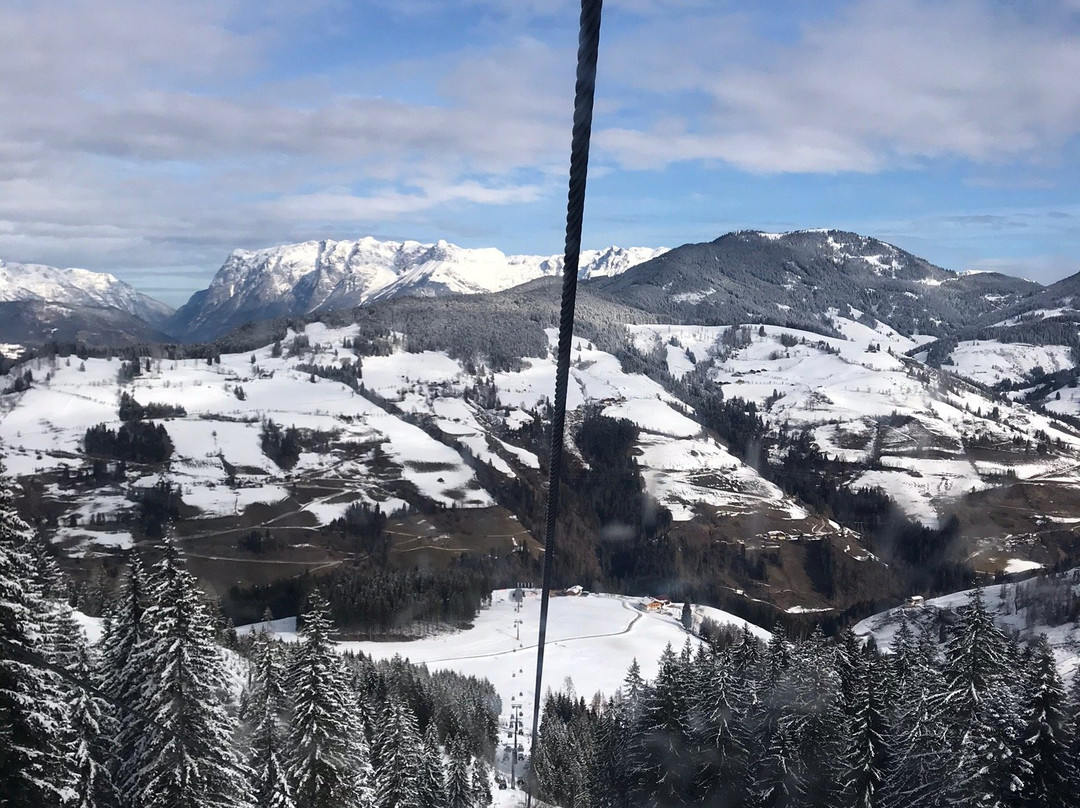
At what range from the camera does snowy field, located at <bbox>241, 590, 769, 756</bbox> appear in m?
84.2

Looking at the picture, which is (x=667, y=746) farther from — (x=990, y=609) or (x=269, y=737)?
(x=990, y=609)

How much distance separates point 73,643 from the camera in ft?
61.5

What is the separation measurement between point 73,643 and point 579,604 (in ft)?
350

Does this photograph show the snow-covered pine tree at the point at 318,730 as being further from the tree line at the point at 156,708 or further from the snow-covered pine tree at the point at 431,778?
the snow-covered pine tree at the point at 431,778

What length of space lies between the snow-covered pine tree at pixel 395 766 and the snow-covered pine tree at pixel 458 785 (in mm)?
8337

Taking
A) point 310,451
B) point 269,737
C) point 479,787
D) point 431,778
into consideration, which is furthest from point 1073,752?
point 310,451

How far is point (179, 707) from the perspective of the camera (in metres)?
17.0

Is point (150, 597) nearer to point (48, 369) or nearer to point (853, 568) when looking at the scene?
point (853, 568)

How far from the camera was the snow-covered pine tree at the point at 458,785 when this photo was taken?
131 ft

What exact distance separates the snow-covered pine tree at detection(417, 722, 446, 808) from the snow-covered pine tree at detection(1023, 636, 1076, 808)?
2381cm

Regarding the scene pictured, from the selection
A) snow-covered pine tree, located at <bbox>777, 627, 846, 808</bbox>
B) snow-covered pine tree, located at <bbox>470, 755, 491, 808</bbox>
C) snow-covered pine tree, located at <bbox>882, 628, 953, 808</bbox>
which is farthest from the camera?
snow-covered pine tree, located at <bbox>470, 755, 491, 808</bbox>

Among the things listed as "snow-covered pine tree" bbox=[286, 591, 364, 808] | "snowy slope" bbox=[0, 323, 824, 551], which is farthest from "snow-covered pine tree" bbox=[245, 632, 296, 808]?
"snowy slope" bbox=[0, 323, 824, 551]

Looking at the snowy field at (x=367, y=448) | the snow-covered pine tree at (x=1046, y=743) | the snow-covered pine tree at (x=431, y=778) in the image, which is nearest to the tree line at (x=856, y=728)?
the snow-covered pine tree at (x=1046, y=743)

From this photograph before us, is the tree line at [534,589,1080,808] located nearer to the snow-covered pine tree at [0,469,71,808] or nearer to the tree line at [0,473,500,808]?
the tree line at [0,473,500,808]
